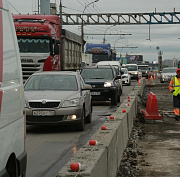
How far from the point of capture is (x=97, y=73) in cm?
2348

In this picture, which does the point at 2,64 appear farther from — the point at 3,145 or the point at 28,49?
the point at 28,49

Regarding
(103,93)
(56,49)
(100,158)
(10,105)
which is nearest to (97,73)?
(103,93)

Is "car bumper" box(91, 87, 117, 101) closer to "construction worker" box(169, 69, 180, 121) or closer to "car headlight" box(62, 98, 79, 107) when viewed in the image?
"construction worker" box(169, 69, 180, 121)

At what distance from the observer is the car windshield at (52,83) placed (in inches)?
540

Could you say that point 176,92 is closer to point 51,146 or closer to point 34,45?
point 51,146

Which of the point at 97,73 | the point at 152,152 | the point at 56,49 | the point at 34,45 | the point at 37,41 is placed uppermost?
the point at 37,41

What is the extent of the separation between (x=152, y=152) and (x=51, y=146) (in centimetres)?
202

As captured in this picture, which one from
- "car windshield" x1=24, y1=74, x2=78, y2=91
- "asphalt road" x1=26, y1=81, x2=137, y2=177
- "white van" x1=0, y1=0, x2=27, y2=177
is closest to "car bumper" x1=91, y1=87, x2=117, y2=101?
"asphalt road" x1=26, y1=81, x2=137, y2=177

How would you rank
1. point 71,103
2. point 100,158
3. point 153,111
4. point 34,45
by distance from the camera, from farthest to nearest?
point 34,45 < point 153,111 < point 71,103 < point 100,158

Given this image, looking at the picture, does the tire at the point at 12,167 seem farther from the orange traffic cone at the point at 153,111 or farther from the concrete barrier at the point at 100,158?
the orange traffic cone at the point at 153,111

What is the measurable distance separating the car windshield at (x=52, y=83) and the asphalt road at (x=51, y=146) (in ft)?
3.42

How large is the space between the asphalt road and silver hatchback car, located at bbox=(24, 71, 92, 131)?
353 millimetres

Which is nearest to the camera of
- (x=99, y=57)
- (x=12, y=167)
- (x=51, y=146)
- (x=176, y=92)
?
(x=12, y=167)

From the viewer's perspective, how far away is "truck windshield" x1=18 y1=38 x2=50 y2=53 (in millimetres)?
24344
